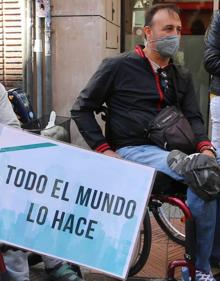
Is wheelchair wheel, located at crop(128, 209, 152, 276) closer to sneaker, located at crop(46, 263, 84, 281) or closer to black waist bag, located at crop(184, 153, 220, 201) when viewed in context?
sneaker, located at crop(46, 263, 84, 281)

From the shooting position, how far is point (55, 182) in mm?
2898

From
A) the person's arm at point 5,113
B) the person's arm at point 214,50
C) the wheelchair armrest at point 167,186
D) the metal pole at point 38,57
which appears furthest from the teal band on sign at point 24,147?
the metal pole at point 38,57

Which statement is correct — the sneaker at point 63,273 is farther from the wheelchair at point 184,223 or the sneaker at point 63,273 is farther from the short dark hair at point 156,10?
the short dark hair at point 156,10

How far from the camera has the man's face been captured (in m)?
3.56

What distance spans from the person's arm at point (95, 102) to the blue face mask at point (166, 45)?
0.28 metres

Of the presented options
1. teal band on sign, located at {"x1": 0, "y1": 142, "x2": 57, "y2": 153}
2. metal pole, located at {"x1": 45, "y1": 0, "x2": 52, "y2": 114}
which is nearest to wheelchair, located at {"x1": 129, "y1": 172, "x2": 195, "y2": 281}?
teal band on sign, located at {"x1": 0, "y1": 142, "x2": 57, "y2": 153}

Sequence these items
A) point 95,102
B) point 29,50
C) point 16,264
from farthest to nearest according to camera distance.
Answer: point 29,50 → point 95,102 → point 16,264

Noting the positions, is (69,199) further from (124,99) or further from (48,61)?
(48,61)

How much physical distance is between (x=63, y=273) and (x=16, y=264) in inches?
14.4

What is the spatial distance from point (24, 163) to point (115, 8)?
4.95 metres

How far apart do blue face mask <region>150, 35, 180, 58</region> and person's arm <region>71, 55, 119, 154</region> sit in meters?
0.28

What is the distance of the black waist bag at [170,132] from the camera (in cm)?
349

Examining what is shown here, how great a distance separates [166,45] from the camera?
11.7 ft

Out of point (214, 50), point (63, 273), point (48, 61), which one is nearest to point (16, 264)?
point (63, 273)
